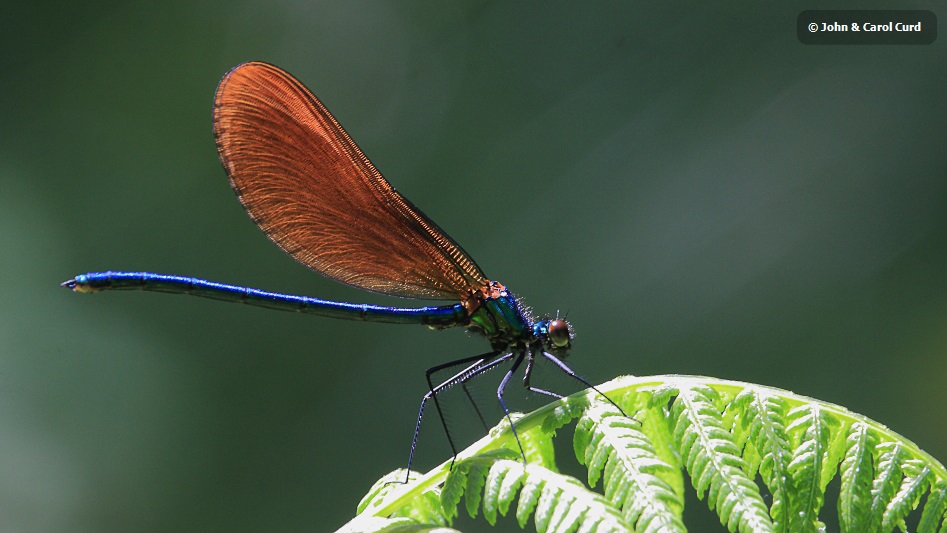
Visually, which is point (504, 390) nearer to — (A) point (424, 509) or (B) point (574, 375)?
(B) point (574, 375)

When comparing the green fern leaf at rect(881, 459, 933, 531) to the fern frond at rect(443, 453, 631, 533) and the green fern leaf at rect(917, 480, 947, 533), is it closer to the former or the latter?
the green fern leaf at rect(917, 480, 947, 533)

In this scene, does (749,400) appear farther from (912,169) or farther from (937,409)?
(912,169)

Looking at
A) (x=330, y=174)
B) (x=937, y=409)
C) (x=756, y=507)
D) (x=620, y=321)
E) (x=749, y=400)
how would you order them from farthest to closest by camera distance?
(x=620, y=321)
(x=937, y=409)
(x=330, y=174)
(x=749, y=400)
(x=756, y=507)

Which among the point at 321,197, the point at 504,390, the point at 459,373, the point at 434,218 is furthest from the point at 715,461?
the point at 434,218

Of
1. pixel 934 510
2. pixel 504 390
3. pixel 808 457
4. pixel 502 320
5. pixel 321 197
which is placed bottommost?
pixel 934 510

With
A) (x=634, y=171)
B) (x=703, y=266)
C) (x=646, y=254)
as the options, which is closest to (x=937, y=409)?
(x=703, y=266)

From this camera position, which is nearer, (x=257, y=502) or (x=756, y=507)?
(x=756, y=507)

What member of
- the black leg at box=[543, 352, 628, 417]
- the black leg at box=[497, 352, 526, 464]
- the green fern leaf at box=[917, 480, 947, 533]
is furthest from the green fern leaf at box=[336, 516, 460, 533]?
the green fern leaf at box=[917, 480, 947, 533]

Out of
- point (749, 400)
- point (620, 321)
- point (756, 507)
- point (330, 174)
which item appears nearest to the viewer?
point (756, 507)
